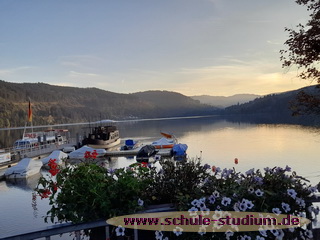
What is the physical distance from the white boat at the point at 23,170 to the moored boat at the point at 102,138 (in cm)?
2025

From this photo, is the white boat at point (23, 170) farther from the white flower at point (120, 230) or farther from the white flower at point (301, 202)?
the white flower at point (301, 202)

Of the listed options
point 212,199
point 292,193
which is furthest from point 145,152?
point 292,193

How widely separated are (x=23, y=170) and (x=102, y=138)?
2903cm

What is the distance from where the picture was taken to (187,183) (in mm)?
3680

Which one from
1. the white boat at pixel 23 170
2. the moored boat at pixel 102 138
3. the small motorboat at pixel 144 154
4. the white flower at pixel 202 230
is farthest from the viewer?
the moored boat at pixel 102 138

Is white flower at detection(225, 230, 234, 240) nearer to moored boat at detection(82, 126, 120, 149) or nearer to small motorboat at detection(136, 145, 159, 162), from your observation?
small motorboat at detection(136, 145, 159, 162)

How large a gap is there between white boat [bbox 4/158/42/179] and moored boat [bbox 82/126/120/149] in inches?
797

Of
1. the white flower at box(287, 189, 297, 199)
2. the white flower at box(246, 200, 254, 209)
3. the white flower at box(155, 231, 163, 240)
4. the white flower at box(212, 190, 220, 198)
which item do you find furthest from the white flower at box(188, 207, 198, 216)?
the white flower at box(287, 189, 297, 199)

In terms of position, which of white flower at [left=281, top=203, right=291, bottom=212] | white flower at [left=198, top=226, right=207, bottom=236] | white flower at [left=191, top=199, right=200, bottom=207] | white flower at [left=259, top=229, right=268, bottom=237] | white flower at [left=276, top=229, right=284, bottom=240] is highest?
white flower at [left=191, top=199, right=200, bottom=207]

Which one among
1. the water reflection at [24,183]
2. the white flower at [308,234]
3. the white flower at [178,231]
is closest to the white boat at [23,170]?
the water reflection at [24,183]

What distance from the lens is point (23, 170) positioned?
30.2 metres

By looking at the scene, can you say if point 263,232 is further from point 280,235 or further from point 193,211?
point 193,211

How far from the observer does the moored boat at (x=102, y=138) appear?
53391 mm

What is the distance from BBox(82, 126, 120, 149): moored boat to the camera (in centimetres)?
5339
